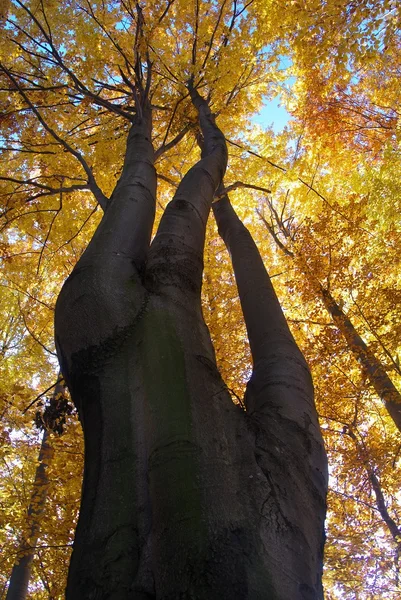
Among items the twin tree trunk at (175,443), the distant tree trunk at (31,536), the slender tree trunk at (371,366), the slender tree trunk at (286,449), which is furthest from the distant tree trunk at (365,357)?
the distant tree trunk at (31,536)

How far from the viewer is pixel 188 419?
49.2 inches

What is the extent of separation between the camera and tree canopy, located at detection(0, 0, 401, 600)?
505 centimetres

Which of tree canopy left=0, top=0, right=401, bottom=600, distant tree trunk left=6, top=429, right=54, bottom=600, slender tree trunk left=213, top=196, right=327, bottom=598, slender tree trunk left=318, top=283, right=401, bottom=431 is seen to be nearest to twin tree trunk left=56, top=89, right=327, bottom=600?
slender tree trunk left=213, top=196, right=327, bottom=598

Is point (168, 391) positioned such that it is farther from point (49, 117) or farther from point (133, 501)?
point (49, 117)

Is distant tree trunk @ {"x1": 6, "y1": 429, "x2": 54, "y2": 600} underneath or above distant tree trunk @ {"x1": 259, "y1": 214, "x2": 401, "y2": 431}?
underneath

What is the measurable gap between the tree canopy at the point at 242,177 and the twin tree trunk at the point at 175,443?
116 centimetres

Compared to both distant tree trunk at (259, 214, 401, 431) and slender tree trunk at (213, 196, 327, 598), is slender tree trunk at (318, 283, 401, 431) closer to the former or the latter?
distant tree trunk at (259, 214, 401, 431)

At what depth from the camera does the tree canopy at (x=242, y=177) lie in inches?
199

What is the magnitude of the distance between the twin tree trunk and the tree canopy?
116 centimetres

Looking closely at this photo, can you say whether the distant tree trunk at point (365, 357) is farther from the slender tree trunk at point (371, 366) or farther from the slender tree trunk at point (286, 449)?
the slender tree trunk at point (286, 449)

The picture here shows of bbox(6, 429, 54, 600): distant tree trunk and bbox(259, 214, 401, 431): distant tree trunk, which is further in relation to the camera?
bbox(259, 214, 401, 431): distant tree trunk

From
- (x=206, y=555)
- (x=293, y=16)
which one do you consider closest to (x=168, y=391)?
(x=206, y=555)

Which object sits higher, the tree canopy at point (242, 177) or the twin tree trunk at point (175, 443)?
the tree canopy at point (242, 177)

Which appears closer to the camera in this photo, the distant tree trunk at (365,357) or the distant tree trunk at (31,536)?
the distant tree trunk at (31,536)
